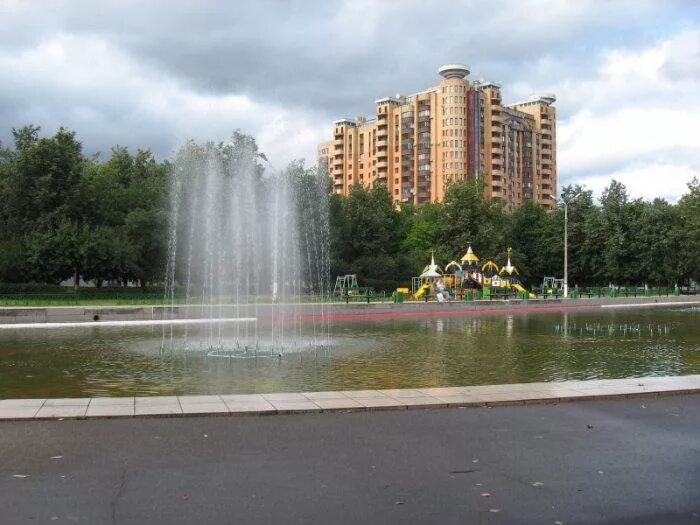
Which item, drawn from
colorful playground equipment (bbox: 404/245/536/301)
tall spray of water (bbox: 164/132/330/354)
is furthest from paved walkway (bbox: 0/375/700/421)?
colorful playground equipment (bbox: 404/245/536/301)

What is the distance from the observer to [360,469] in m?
6.52

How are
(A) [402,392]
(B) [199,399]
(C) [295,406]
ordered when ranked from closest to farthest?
1. (C) [295,406]
2. (B) [199,399]
3. (A) [402,392]

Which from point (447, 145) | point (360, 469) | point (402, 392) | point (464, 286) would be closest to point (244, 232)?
point (464, 286)

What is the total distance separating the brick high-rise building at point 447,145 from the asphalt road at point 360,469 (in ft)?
382

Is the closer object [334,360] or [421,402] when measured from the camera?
[421,402]

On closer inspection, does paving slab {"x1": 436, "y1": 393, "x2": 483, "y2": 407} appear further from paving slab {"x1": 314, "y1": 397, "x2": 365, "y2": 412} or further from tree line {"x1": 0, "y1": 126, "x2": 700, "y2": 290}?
tree line {"x1": 0, "y1": 126, "x2": 700, "y2": 290}

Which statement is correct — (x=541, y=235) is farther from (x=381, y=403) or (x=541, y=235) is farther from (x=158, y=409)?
(x=158, y=409)

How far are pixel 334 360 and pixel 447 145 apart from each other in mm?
119875

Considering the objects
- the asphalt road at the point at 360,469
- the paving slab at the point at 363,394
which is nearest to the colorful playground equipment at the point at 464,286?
the paving slab at the point at 363,394

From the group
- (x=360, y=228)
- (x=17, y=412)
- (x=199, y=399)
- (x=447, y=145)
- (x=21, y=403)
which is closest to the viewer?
(x=17, y=412)

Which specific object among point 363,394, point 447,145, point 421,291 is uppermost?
point 447,145

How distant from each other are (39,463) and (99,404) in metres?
2.71

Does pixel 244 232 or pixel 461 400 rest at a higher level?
pixel 244 232

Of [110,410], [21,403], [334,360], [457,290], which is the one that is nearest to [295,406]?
[110,410]
